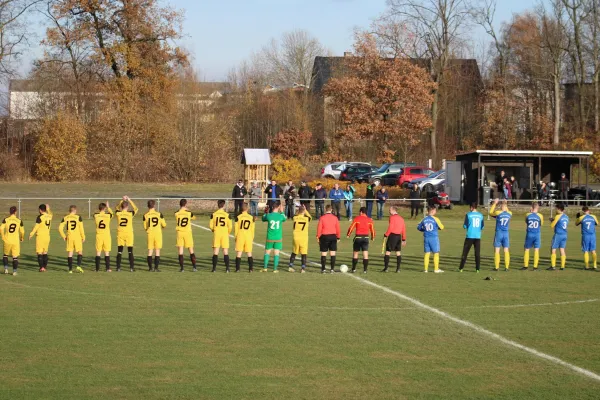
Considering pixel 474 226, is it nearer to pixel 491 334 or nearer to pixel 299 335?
pixel 491 334

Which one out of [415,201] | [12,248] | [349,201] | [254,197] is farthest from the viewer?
[254,197]

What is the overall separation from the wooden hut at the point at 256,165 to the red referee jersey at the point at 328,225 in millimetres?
23645

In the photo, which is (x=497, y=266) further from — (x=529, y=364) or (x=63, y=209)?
(x=63, y=209)

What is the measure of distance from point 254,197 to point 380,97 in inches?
850

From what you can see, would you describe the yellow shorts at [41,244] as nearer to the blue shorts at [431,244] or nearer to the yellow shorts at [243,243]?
the yellow shorts at [243,243]

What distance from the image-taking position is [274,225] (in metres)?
19.5

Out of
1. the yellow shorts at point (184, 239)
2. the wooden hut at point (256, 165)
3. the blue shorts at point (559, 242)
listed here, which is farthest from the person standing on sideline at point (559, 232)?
the wooden hut at point (256, 165)

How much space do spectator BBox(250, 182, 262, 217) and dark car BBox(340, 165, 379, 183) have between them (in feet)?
42.9

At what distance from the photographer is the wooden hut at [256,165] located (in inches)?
1719

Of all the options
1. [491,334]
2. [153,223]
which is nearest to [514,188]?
[153,223]

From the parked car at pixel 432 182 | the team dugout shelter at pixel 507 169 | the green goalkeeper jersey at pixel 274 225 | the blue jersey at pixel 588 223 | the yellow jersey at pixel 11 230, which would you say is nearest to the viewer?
the yellow jersey at pixel 11 230

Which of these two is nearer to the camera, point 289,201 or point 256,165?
point 289,201

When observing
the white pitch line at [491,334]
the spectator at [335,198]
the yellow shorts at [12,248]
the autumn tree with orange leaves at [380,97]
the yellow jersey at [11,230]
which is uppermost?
the autumn tree with orange leaves at [380,97]

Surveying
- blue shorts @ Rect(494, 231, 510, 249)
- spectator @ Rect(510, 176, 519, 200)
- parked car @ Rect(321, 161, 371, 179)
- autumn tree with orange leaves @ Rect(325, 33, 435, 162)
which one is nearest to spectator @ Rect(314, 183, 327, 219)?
spectator @ Rect(510, 176, 519, 200)
